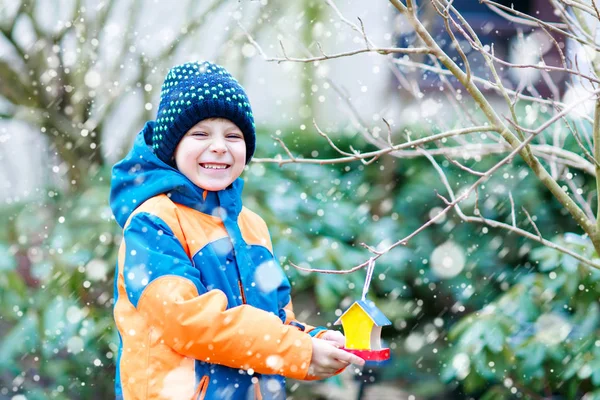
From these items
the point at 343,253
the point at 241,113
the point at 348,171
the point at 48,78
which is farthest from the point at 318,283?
the point at 48,78

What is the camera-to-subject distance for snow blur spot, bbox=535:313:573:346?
3.09 m

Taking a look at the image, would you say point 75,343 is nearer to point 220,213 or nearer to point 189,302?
point 220,213

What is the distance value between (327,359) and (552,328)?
1.66m

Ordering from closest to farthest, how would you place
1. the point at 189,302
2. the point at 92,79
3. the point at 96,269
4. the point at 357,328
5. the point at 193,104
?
the point at 189,302
the point at 357,328
the point at 193,104
the point at 96,269
the point at 92,79

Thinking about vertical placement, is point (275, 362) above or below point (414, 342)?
above

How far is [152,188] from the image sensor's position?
6.50 feet

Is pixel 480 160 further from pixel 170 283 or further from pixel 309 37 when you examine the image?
pixel 170 283

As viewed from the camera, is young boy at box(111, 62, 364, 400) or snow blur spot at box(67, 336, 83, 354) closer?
young boy at box(111, 62, 364, 400)

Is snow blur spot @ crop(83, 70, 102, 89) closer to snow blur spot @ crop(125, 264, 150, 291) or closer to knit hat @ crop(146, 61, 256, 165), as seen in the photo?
knit hat @ crop(146, 61, 256, 165)

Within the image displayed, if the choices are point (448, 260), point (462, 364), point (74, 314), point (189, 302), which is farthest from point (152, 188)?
point (448, 260)

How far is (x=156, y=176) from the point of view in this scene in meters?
2.02

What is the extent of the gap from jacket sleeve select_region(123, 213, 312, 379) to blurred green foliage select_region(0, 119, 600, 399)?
146 centimetres

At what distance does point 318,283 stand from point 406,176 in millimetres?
1318

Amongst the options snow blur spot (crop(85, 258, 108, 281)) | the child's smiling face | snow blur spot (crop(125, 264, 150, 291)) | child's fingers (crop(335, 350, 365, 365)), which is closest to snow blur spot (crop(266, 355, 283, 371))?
child's fingers (crop(335, 350, 365, 365))
